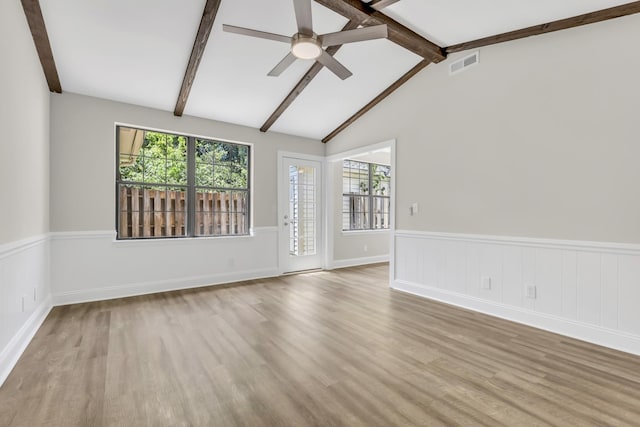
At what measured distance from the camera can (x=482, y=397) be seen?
1963 millimetres

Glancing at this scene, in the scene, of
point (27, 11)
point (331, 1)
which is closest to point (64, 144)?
point (27, 11)

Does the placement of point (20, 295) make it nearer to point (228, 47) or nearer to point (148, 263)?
point (148, 263)

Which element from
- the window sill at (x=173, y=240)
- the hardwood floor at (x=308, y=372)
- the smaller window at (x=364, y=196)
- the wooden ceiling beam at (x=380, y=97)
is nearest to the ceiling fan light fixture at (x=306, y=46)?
the wooden ceiling beam at (x=380, y=97)

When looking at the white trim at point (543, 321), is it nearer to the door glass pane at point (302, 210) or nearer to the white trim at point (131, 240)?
the door glass pane at point (302, 210)

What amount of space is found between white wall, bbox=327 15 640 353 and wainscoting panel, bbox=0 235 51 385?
423 cm

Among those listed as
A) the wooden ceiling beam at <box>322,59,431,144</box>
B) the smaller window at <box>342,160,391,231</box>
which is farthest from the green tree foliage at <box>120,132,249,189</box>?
the smaller window at <box>342,160,391,231</box>

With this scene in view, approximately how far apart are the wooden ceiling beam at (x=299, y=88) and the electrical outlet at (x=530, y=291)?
335cm

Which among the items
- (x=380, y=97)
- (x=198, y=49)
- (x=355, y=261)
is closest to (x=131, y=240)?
(x=198, y=49)

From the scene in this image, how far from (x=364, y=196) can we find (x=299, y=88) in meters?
3.22

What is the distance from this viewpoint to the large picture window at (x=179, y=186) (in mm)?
4402

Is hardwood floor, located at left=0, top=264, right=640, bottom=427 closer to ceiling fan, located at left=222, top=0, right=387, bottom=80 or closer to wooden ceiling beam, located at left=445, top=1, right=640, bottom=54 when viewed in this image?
ceiling fan, located at left=222, top=0, right=387, bottom=80

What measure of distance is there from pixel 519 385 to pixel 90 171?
197 inches

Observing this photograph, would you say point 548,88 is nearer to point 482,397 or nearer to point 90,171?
point 482,397

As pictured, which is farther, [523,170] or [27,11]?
[523,170]
